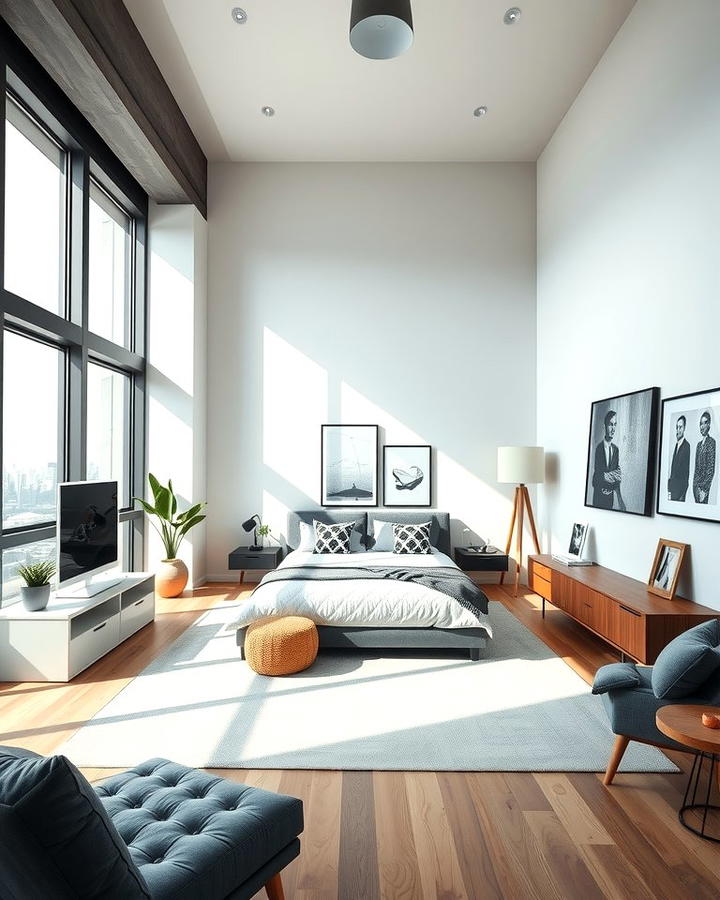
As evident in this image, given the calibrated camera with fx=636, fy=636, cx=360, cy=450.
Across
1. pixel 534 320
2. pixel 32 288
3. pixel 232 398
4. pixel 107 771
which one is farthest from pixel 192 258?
pixel 107 771

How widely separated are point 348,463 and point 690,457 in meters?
3.67

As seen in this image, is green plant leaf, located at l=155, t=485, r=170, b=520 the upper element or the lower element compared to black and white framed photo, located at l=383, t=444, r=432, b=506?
lower

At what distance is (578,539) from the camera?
208 inches

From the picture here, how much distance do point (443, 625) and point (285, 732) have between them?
1469mm

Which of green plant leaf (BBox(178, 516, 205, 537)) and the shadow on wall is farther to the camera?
the shadow on wall

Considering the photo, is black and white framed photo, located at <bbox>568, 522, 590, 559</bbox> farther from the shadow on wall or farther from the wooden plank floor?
the wooden plank floor

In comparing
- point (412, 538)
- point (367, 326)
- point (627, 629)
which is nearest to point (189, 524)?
point (412, 538)

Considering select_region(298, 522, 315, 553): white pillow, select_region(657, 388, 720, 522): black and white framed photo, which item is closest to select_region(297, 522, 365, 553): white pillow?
select_region(298, 522, 315, 553): white pillow

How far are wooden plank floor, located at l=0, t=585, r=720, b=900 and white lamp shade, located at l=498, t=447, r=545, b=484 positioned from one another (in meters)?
3.41

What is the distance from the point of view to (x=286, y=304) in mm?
6781

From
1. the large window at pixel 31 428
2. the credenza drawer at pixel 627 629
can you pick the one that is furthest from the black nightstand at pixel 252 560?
the credenza drawer at pixel 627 629

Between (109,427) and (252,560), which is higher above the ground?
(109,427)

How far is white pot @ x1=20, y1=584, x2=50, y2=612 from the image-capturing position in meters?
3.78

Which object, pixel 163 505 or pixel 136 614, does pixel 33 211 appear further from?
pixel 136 614
